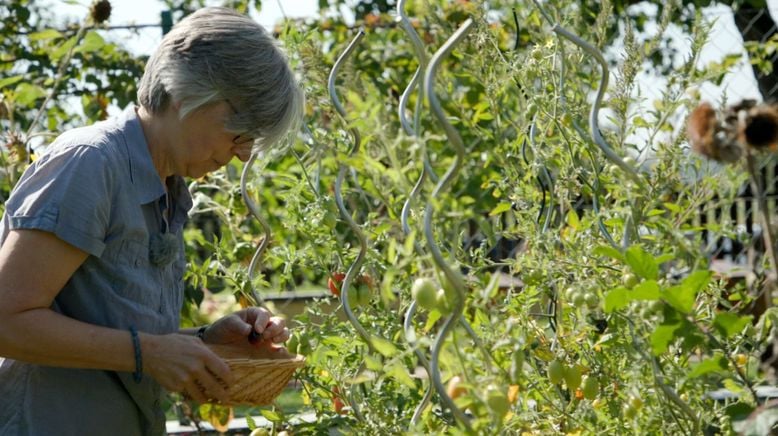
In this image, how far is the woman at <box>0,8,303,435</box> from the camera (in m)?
1.33

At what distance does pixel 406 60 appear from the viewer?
3.85 meters

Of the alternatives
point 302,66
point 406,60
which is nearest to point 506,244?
point 406,60

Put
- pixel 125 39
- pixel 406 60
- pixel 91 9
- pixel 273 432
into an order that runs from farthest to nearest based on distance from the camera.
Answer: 1. pixel 406 60
2. pixel 125 39
3. pixel 91 9
4. pixel 273 432

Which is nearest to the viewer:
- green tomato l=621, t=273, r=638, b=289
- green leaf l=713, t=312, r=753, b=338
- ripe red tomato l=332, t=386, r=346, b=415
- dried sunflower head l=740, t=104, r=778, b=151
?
dried sunflower head l=740, t=104, r=778, b=151

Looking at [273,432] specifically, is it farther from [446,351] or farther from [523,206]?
[446,351]

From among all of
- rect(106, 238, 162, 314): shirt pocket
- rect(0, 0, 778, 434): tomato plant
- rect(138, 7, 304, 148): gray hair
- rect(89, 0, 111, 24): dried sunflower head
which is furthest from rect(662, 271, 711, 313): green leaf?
rect(89, 0, 111, 24): dried sunflower head

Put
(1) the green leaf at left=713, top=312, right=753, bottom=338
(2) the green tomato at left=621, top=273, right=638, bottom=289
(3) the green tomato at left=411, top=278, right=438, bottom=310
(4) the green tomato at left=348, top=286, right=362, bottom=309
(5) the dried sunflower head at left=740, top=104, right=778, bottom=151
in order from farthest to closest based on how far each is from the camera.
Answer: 1. (4) the green tomato at left=348, top=286, right=362, bottom=309
2. (2) the green tomato at left=621, top=273, right=638, bottom=289
3. (1) the green leaf at left=713, top=312, right=753, bottom=338
4. (3) the green tomato at left=411, top=278, right=438, bottom=310
5. (5) the dried sunflower head at left=740, top=104, right=778, bottom=151

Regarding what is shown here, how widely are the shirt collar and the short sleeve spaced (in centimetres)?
6

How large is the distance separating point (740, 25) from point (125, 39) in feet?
7.60

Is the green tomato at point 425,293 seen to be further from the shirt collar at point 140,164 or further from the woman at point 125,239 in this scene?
the shirt collar at point 140,164

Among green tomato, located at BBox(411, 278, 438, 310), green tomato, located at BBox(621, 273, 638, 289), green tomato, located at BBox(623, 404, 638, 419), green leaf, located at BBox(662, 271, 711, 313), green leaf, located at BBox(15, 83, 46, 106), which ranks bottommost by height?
green leaf, located at BBox(15, 83, 46, 106)

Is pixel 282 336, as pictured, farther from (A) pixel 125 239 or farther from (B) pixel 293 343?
(A) pixel 125 239

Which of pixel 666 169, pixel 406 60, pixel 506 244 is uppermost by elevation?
pixel 666 169

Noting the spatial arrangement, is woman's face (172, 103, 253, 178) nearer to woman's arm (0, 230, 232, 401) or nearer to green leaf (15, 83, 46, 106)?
woman's arm (0, 230, 232, 401)
